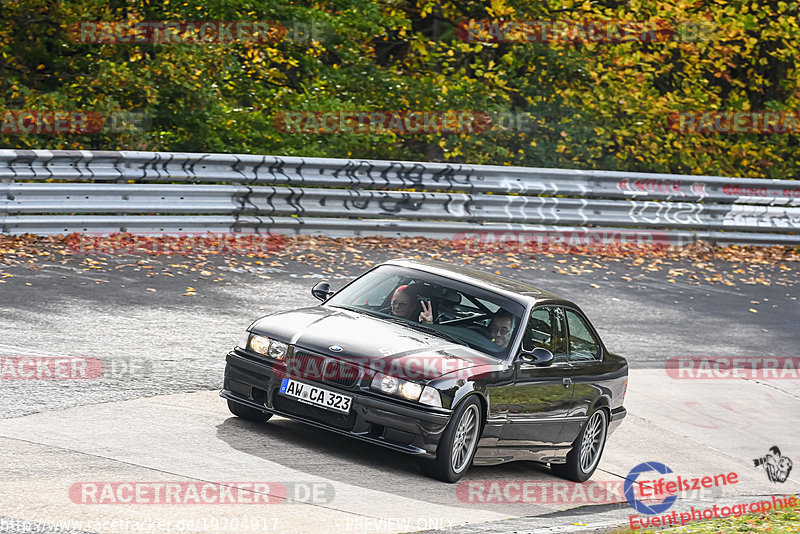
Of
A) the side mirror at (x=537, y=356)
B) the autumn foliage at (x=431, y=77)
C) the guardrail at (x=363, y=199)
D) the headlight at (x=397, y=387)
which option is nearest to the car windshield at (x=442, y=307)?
the side mirror at (x=537, y=356)

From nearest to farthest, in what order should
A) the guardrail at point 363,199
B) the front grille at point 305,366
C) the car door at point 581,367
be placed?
the front grille at point 305,366
the car door at point 581,367
the guardrail at point 363,199

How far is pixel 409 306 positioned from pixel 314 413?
4.40 feet

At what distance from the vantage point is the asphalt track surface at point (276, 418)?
7.00 m

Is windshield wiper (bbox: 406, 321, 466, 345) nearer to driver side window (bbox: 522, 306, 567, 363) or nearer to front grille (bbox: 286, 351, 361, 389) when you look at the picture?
driver side window (bbox: 522, 306, 567, 363)

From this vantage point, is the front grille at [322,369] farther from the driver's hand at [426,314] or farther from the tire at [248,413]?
the driver's hand at [426,314]

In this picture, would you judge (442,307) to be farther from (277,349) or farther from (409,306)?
(277,349)

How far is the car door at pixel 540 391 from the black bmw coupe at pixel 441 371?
0.04 ft

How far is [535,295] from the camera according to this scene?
926 centimetres

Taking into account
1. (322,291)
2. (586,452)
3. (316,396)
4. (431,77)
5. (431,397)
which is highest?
(431,77)

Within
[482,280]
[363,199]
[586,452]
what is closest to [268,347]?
[482,280]

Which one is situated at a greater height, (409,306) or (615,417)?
(409,306)

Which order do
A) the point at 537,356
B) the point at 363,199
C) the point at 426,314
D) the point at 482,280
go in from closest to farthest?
1. the point at 537,356
2. the point at 426,314
3. the point at 482,280
4. the point at 363,199

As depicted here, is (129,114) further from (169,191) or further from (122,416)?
(122,416)

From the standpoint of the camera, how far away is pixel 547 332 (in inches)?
360
